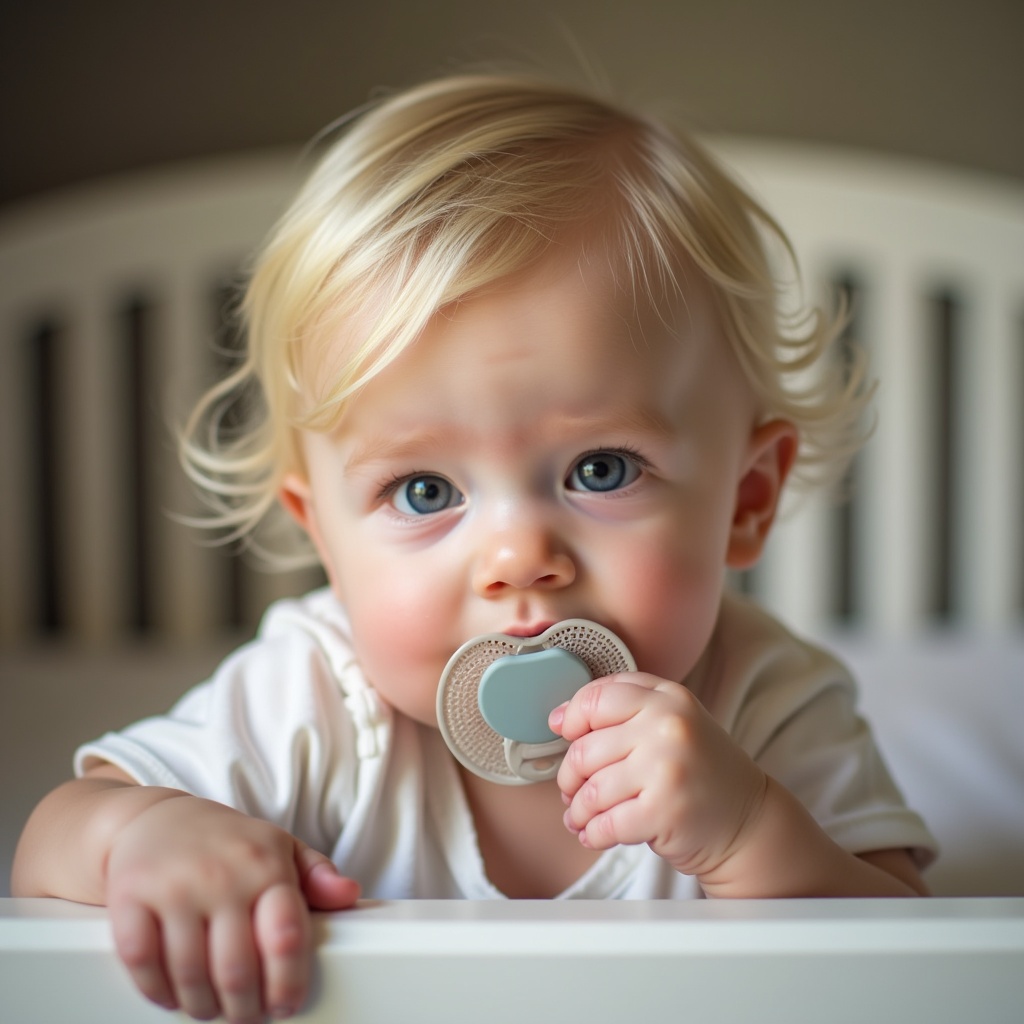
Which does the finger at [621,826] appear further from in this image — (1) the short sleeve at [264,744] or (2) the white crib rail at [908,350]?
(2) the white crib rail at [908,350]

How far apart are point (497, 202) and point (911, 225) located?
48.8 inches

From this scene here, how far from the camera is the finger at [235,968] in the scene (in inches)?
15.5

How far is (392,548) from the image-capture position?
1.94 ft

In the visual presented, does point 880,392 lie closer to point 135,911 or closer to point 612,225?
point 612,225

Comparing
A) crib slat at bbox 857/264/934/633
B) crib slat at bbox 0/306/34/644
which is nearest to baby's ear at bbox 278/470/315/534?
crib slat at bbox 0/306/34/644

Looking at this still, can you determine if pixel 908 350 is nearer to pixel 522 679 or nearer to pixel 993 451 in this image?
pixel 993 451

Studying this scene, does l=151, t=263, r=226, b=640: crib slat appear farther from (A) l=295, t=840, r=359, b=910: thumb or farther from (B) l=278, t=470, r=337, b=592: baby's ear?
(A) l=295, t=840, r=359, b=910: thumb

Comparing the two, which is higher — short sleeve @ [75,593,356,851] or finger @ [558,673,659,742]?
finger @ [558,673,659,742]

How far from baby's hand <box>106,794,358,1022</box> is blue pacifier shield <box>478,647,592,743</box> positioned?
0.13 metres

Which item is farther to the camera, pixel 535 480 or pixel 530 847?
pixel 530 847

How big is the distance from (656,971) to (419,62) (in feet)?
5.00

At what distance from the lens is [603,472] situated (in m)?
0.58

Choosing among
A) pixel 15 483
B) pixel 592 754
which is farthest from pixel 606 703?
pixel 15 483

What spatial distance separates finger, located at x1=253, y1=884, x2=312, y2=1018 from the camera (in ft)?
1.27
